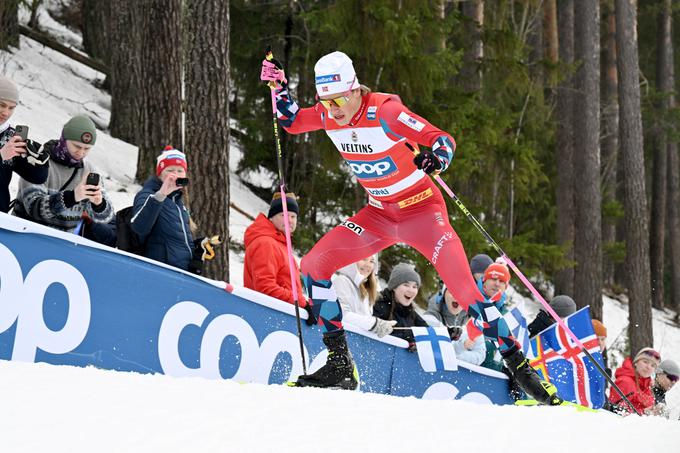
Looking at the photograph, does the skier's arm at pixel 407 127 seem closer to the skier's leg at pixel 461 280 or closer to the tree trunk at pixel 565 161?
the skier's leg at pixel 461 280

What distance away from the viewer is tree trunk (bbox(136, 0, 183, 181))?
9812 mm

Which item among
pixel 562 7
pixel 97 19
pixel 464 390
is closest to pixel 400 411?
pixel 464 390

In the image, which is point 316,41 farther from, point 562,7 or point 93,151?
point 562,7

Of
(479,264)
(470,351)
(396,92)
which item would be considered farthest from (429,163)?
(396,92)

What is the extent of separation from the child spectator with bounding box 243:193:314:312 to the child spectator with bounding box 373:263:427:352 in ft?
2.47

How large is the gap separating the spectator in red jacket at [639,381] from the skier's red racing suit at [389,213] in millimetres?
3271

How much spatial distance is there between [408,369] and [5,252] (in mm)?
3392

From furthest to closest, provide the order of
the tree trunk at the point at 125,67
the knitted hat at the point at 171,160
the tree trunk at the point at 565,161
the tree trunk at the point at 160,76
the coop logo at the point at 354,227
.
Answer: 1. the tree trunk at the point at 565,161
2. the tree trunk at the point at 125,67
3. the tree trunk at the point at 160,76
4. the knitted hat at the point at 171,160
5. the coop logo at the point at 354,227

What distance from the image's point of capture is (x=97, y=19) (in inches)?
621

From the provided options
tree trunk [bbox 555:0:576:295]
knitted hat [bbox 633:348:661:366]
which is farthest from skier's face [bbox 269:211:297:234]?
tree trunk [bbox 555:0:576:295]

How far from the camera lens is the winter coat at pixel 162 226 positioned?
565 cm

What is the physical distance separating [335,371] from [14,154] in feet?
7.79

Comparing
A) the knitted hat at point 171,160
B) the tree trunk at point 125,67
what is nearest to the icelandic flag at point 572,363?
the knitted hat at point 171,160

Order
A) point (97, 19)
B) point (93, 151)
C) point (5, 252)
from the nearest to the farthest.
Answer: point (5, 252) < point (93, 151) < point (97, 19)
